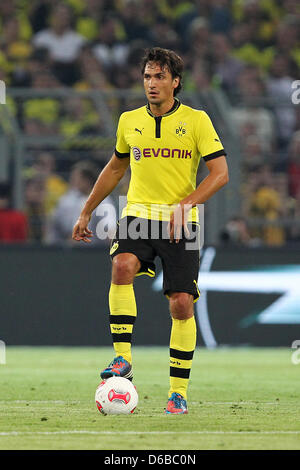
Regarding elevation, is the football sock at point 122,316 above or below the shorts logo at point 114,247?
below

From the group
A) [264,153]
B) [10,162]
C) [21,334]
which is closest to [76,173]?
[10,162]

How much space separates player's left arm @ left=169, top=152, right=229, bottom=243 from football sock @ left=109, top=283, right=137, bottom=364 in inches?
19.0

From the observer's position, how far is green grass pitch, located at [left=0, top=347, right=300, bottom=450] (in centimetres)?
521

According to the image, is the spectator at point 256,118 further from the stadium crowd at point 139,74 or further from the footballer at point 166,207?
the footballer at point 166,207

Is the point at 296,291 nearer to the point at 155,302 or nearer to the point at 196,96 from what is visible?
the point at 155,302

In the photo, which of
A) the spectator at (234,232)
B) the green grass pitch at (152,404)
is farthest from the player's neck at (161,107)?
the spectator at (234,232)

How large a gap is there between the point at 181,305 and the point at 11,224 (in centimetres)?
624

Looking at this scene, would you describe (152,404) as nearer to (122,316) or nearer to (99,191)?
(122,316)

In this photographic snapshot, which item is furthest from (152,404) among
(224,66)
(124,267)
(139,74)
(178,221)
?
(224,66)

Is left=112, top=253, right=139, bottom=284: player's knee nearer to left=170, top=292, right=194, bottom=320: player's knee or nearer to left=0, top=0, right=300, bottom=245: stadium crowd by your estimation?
left=170, top=292, right=194, bottom=320: player's knee

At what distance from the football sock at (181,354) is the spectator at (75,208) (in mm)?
5774

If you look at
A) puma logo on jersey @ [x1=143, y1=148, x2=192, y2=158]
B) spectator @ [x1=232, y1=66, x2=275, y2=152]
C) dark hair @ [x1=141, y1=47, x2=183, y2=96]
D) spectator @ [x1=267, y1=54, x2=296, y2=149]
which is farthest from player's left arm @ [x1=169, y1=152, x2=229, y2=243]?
spectator @ [x1=267, y1=54, x2=296, y2=149]

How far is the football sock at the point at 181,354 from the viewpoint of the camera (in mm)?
6418

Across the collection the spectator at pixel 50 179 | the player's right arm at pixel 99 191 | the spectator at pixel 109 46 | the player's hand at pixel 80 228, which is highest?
the spectator at pixel 109 46
